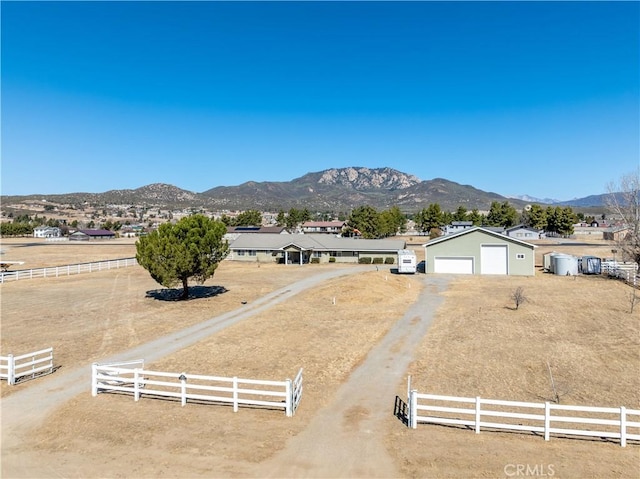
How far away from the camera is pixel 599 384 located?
15.9 m

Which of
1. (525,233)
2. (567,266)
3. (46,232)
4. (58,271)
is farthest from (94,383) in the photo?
(46,232)

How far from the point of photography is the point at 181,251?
30.6 metres

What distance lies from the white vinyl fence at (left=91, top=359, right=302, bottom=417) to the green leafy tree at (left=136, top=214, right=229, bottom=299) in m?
15.2

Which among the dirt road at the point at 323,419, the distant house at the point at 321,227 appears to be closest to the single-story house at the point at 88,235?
the distant house at the point at 321,227

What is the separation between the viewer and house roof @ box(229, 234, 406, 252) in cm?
5925

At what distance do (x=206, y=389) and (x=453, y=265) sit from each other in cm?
3928

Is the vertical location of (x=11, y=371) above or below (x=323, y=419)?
above

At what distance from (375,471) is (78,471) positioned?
683 centimetres

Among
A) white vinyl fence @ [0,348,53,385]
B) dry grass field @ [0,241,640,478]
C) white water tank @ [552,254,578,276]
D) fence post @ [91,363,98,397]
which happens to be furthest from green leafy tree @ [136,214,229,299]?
white water tank @ [552,254,578,276]

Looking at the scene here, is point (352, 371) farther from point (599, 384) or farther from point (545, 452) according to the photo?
point (599, 384)

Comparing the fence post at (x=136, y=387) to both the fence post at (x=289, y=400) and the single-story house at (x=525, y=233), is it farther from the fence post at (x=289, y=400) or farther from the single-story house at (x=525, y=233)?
the single-story house at (x=525, y=233)

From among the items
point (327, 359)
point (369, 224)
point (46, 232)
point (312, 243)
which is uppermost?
point (369, 224)

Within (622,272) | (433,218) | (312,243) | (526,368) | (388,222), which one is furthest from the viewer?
(433,218)

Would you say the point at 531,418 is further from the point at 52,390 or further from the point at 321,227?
the point at 321,227
